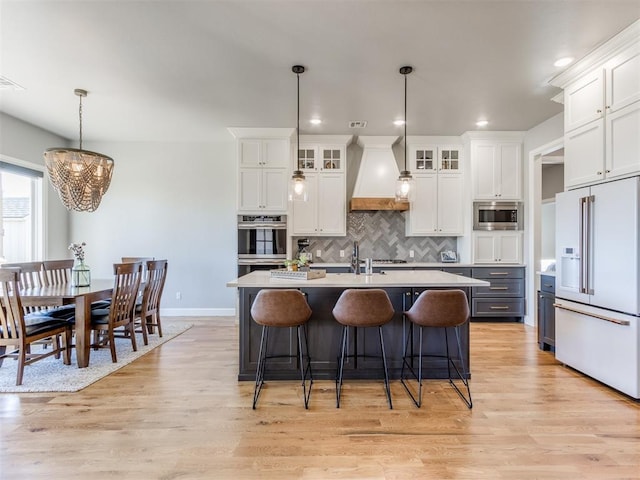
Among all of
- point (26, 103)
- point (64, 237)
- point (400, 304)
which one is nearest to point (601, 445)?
point (400, 304)

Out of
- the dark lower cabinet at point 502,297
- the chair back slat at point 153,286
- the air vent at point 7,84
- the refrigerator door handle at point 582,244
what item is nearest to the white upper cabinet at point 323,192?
the chair back slat at point 153,286

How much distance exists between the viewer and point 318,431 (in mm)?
2109

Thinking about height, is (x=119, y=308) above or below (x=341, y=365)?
above

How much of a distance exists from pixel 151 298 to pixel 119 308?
702 mm

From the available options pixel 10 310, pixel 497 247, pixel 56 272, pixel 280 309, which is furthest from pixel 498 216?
pixel 56 272

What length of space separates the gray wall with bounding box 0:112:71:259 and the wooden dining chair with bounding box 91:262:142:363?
2494 mm

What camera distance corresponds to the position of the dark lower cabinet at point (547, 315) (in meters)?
3.58

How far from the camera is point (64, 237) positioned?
17.6ft

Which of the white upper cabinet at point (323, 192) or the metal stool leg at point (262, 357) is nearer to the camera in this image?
the metal stool leg at point (262, 357)

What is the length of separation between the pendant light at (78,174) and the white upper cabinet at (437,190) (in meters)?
4.35

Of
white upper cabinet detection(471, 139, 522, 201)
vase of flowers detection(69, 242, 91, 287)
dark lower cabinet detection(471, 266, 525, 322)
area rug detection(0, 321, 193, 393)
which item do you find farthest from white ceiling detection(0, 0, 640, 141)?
area rug detection(0, 321, 193, 393)

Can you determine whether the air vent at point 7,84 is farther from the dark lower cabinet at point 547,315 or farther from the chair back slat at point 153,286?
the dark lower cabinet at point 547,315

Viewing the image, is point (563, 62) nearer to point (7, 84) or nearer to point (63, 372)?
point (63, 372)

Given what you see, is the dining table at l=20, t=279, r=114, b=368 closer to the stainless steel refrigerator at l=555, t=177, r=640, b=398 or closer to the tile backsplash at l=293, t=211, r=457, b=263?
the tile backsplash at l=293, t=211, r=457, b=263
